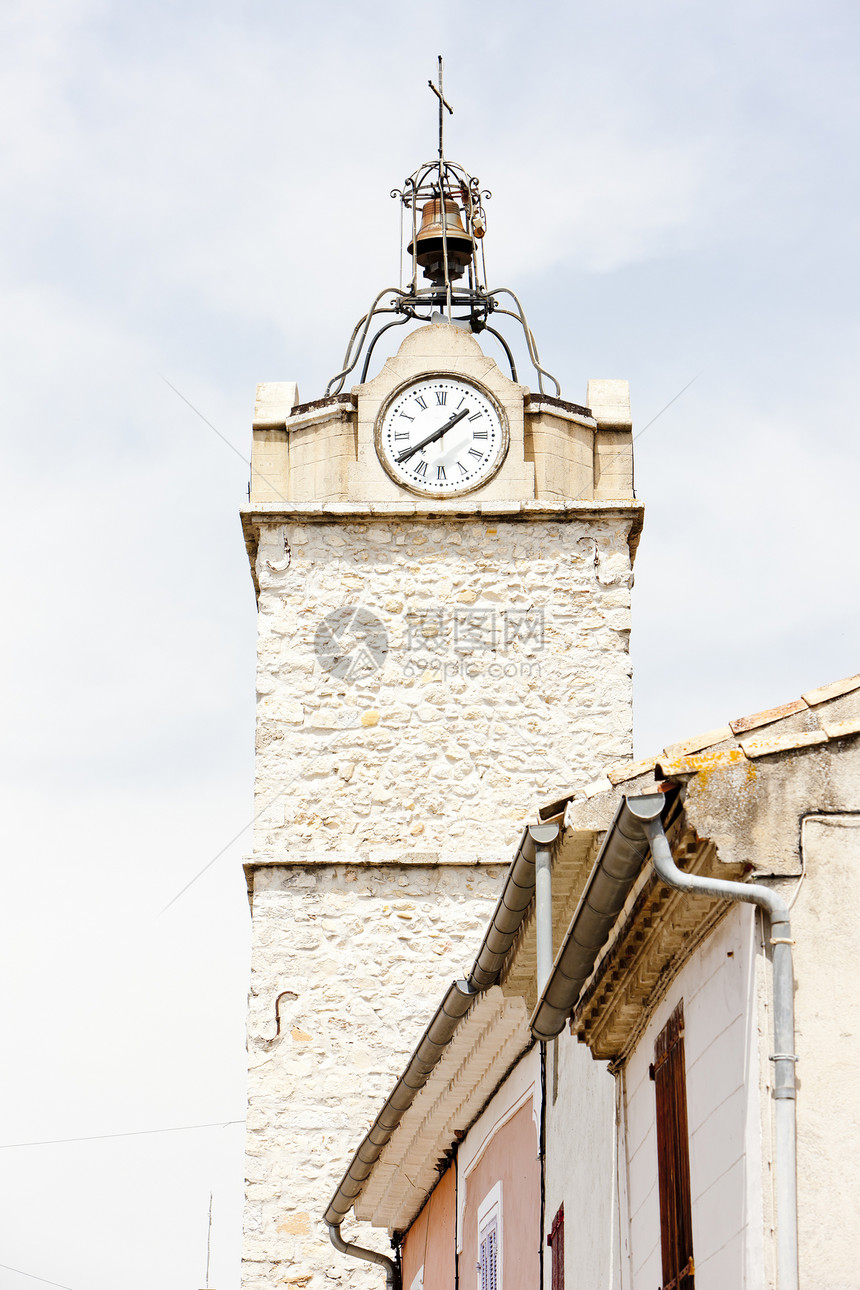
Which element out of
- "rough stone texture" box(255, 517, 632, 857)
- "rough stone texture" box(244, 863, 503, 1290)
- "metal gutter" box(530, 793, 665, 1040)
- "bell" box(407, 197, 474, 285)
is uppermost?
"bell" box(407, 197, 474, 285)

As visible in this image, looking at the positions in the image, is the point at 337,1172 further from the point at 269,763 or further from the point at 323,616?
the point at 323,616

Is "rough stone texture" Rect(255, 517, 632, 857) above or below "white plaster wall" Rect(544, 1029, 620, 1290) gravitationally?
above

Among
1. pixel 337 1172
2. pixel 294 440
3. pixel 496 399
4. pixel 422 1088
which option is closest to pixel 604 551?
pixel 496 399

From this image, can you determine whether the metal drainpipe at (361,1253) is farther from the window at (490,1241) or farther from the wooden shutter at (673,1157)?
the wooden shutter at (673,1157)

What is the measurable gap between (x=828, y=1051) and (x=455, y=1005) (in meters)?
3.74

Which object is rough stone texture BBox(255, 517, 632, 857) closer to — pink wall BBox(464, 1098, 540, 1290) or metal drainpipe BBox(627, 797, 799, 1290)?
pink wall BBox(464, 1098, 540, 1290)

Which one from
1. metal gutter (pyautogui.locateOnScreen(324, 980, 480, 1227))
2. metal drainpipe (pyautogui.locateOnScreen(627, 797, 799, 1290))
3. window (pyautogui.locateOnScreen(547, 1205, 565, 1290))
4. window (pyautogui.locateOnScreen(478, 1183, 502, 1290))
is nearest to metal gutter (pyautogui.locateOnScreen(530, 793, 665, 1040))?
metal drainpipe (pyautogui.locateOnScreen(627, 797, 799, 1290))

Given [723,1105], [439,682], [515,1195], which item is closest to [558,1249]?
[515,1195]

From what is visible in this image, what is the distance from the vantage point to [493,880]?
14023 mm

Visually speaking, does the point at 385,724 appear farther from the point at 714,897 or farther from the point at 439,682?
the point at 714,897

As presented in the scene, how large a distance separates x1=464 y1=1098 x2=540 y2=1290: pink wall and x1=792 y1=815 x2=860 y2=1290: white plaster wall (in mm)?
3774

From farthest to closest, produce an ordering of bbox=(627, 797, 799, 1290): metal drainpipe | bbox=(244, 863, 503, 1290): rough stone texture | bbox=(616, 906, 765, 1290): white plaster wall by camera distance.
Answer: bbox=(244, 863, 503, 1290): rough stone texture → bbox=(616, 906, 765, 1290): white plaster wall → bbox=(627, 797, 799, 1290): metal drainpipe

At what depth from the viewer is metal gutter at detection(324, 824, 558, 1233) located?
22.2 ft

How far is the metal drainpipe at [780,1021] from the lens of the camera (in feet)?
14.5
